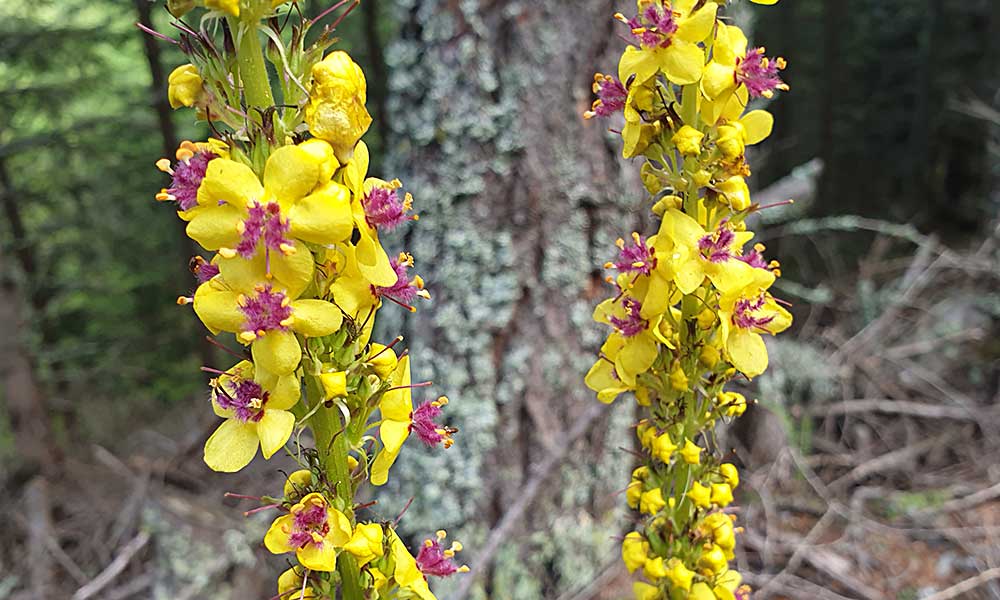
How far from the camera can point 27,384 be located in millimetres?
4879

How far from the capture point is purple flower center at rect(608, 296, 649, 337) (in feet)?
3.26

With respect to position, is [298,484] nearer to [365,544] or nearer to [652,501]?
[365,544]

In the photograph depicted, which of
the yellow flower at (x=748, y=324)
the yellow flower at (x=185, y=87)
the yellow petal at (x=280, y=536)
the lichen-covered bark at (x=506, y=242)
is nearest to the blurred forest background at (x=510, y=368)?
the lichen-covered bark at (x=506, y=242)

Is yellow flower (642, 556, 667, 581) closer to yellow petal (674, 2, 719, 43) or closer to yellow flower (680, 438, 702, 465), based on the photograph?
yellow flower (680, 438, 702, 465)

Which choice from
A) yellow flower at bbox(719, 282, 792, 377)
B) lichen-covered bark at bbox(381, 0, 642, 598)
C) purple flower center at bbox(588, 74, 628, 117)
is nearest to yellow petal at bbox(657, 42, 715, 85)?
purple flower center at bbox(588, 74, 628, 117)

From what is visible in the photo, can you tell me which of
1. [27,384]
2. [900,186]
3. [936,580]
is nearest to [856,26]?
[900,186]

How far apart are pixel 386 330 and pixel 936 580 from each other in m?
2.74

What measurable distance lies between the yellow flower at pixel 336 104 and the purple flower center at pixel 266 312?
17 centimetres

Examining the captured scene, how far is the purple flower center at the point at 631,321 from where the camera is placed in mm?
993

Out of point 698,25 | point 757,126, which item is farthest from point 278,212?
point 757,126

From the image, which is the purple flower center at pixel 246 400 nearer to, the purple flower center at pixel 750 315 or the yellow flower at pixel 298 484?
the yellow flower at pixel 298 484

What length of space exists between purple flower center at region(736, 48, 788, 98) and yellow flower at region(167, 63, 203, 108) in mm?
672

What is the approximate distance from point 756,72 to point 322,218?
614mm

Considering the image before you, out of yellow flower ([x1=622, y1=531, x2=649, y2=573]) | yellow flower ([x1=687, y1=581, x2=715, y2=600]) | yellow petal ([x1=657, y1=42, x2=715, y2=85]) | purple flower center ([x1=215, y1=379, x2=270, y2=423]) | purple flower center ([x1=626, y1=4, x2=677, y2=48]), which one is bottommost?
yellow flower ([x1=687, y1=581, x2=715, y2=600])
